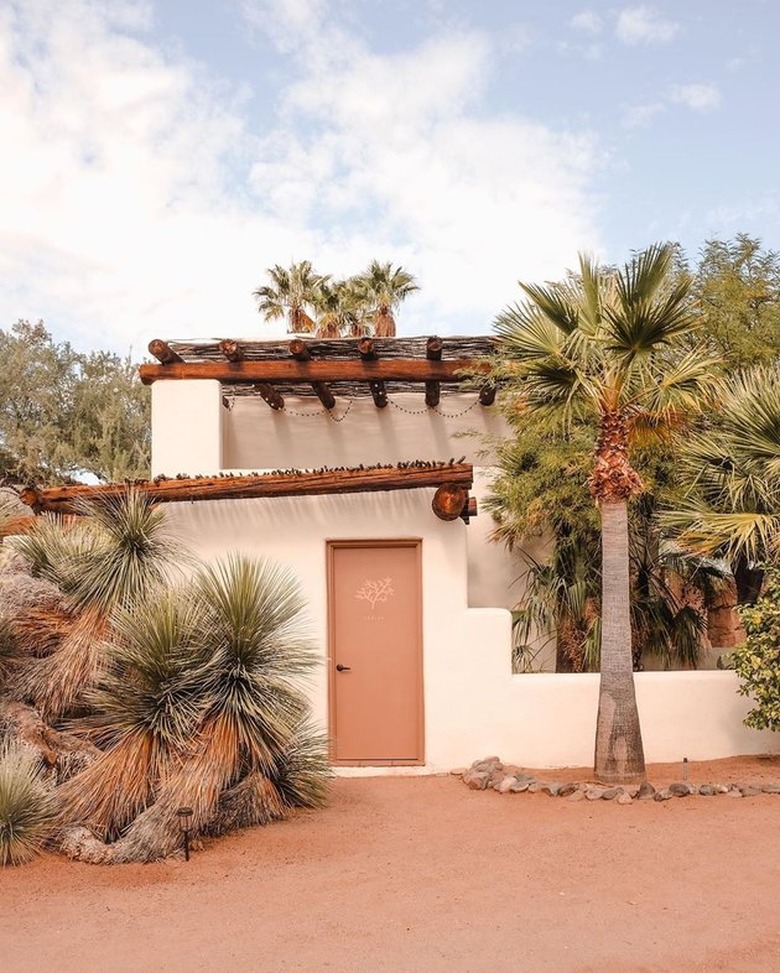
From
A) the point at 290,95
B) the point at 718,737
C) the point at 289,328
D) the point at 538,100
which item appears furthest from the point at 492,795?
the point at 289,328

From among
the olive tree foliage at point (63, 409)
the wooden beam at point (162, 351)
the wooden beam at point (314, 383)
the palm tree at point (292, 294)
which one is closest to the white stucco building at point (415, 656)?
the wooden beam at point (314, 383)

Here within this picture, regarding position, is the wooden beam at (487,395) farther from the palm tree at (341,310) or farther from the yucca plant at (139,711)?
the yucca plant at (139,711)

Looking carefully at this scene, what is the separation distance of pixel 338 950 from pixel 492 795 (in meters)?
3.70

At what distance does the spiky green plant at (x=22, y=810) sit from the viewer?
20.4ft

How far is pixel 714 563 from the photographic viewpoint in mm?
12703

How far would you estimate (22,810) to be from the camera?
6.36 metres

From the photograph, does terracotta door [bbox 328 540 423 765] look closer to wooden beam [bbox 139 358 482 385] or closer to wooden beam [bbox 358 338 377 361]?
wooden beam [bbox 358 338 377 361]

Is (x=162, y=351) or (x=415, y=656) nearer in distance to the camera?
(x=415, y=656)

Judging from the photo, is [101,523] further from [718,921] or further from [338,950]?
[718,921]

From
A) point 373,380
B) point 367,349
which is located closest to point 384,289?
point 373,380

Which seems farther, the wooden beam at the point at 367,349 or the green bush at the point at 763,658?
the wooden beam at the point at 367,349

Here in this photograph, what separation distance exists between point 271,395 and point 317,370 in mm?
1827

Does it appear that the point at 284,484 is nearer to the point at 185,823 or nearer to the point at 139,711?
the point at 139,711

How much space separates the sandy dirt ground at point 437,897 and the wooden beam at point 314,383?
6455mm
